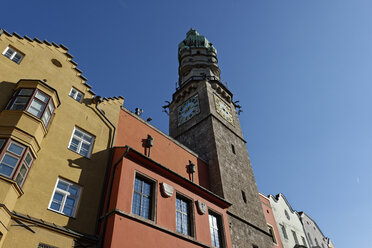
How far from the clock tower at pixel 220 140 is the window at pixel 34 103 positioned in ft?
41.4

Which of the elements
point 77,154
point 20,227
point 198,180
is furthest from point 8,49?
point 198,180

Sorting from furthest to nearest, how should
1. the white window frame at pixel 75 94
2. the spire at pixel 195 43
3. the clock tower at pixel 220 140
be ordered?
1. the spire at pixel 195 43
2. the clock tower at pixel 220 140
3. the white window frame at pixel 75 94

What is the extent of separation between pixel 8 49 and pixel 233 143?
18.7m

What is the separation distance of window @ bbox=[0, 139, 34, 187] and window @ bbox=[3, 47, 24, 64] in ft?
17.4

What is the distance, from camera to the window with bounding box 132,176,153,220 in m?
12.8

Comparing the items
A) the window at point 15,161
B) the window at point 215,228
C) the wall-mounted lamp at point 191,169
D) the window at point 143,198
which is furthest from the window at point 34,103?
the window at point 215,228

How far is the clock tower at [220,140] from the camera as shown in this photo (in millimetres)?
19953

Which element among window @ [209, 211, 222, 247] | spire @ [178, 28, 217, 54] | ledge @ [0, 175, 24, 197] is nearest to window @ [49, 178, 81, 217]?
ledge @ [0, 175, 24, 197]

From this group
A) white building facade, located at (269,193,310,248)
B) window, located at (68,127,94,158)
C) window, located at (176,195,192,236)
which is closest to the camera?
window, located at (68,127,94,158)

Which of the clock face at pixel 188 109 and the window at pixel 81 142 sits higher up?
the clock face at pixel 188 109

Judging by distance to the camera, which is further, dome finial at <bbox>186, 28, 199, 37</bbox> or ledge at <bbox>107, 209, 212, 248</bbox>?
dome finial at <bbox>186, 28, 199, 37</bbox>

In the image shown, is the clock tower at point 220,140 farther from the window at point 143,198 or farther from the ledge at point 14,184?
the ledge at point 14,184

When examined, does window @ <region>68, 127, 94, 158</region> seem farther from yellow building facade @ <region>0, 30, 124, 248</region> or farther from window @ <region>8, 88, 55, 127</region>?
window @ <region>8, 88, 55, 127</region>

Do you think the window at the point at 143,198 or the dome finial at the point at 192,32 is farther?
the dome finial at the point at 192,32
